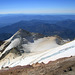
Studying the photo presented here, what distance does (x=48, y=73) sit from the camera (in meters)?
10.3

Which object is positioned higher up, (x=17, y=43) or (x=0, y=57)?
(x=17, y=43)

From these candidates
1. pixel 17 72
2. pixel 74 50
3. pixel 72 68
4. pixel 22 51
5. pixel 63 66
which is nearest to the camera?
pixel 72 68

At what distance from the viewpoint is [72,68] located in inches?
405

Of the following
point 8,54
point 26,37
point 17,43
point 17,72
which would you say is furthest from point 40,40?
point 17,72

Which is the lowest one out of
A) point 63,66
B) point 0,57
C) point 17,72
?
point 0,57

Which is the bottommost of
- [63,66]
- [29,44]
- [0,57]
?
[0,57]

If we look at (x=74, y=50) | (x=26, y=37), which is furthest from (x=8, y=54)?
(x=74, y=50)

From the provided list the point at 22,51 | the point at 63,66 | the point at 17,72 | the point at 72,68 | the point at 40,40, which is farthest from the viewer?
the point at 40,40

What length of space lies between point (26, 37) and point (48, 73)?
104ft

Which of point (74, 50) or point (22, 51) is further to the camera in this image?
point (22, 51)

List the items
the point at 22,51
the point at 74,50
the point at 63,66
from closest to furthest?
the point at 63,66
the point at 74,50
the point at 22,51

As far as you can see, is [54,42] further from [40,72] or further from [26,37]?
[40,72]

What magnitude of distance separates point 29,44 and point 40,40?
5.04 m

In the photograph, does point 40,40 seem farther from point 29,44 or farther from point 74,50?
point 74,50
